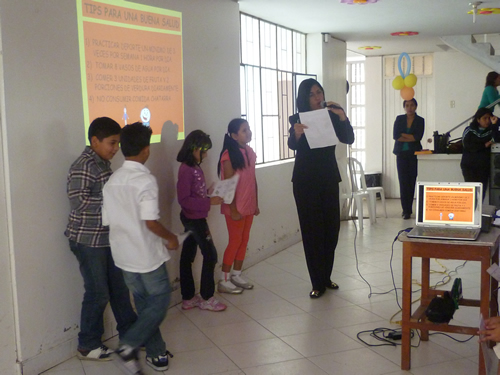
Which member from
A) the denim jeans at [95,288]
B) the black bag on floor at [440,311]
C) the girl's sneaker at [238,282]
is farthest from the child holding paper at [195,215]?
the black bag on floor at [440,311]

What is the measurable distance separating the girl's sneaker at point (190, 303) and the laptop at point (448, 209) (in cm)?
178

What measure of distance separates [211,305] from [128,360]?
1.32 meters

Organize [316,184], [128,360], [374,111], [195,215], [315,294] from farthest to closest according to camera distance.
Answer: [374,111], [315,294], [316,184], [195,215], [128,360]

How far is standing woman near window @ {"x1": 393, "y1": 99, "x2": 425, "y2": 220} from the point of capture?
24.3 ft

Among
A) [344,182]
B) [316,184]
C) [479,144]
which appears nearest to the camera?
[316,184]

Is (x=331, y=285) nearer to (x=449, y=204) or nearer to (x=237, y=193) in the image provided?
(x=237, y=193)

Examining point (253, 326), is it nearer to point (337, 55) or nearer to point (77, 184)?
point (77, 184)

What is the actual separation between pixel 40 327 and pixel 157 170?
1.35m

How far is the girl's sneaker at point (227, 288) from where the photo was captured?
434 centimetres

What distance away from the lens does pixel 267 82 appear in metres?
5.89

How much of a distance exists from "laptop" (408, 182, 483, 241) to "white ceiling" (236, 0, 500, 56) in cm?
280

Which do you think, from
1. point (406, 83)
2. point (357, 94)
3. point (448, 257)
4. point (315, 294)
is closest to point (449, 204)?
point (448, 257)

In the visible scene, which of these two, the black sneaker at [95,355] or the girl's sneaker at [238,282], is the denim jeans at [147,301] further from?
the girl's sneaker at [238,282]

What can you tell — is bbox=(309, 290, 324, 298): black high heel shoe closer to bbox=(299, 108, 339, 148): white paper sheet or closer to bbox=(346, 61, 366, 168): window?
bbox=(299, 108, 339, 148): white paper sheet
